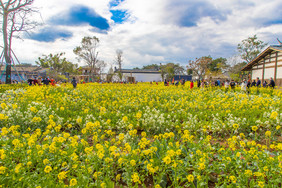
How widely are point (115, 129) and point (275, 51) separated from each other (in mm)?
20447

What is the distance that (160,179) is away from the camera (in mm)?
2375

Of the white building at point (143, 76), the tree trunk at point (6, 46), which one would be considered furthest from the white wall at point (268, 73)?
the white building at point (143, 76)

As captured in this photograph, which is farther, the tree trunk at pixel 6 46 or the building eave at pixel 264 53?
the building eave at pixel 264 53

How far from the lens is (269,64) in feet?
61.8

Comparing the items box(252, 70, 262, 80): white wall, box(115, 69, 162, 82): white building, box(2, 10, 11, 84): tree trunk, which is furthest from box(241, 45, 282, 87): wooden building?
box(115, 69, 162, 82): white building

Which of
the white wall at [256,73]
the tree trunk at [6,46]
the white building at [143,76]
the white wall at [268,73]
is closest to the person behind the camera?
the tree trunk at [6,46]

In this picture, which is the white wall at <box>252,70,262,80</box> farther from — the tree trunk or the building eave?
the tree trunk

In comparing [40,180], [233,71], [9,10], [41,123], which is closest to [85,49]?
[9,10]

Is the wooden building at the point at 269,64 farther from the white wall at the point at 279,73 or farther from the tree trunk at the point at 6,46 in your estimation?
the tree trunk at the point at 6,46

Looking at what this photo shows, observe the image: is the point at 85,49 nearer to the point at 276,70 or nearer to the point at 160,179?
the point at 276,70

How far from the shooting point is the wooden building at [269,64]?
56.4 feet

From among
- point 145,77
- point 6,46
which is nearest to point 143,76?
point 145,77

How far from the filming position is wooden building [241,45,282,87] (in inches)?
677

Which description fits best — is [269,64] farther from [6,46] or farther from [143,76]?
[143,76]
